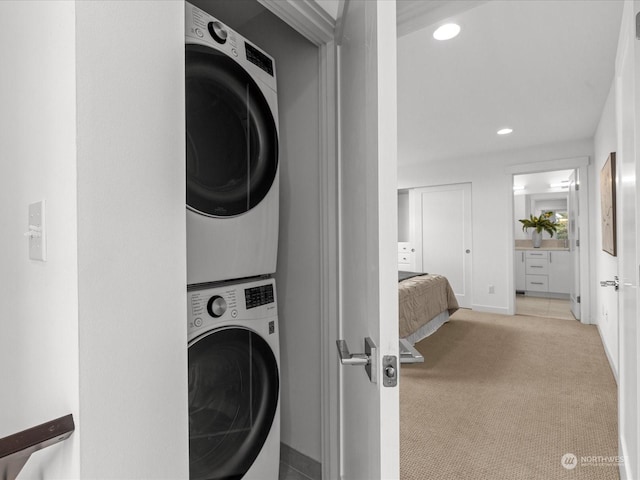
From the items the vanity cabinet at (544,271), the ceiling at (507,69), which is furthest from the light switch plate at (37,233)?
the vanity cabinet at (544,271)

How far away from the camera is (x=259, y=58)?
138cm

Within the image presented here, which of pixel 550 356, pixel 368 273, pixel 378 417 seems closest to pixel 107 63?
pixel 368 273

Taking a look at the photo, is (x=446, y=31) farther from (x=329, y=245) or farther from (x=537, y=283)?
(x=537, y=283)

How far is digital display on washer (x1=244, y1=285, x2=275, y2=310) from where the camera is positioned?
132 cm

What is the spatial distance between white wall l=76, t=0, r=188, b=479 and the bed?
2630mm

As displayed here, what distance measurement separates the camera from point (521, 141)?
4.64 meters

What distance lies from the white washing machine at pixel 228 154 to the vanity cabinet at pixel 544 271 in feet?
22.7

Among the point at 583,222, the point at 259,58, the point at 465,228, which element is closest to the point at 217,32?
the point at 259,58

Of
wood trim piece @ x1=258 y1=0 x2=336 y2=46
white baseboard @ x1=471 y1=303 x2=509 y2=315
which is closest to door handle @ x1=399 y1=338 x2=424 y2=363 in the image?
wood trim piece @ x1=258 y1=0 x2=336 y2=46

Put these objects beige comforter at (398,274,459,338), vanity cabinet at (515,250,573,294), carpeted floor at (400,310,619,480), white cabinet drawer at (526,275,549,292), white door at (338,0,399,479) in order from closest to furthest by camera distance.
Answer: white door at (338,0,399,479), carpeted floor at (400,310,619,480), beige comforter at (398,274,459,338), vanity cabinet at (515,250,573,294), white cabinet drawer at (526,275,549,292)

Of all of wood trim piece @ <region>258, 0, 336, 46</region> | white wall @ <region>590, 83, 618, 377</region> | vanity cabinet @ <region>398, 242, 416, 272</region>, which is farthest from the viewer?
vanity cabinet @ <region>398, 242, 416, 272</region>

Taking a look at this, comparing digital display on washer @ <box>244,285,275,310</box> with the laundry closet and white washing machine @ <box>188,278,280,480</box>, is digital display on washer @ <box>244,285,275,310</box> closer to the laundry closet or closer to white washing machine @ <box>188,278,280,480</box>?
white washing machine @ <box>188,278,280,480</box>

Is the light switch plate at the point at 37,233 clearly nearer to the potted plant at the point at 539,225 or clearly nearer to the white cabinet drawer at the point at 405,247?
the white cabinet drawer at the point at 405,247

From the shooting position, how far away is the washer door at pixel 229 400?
45.9 inches
